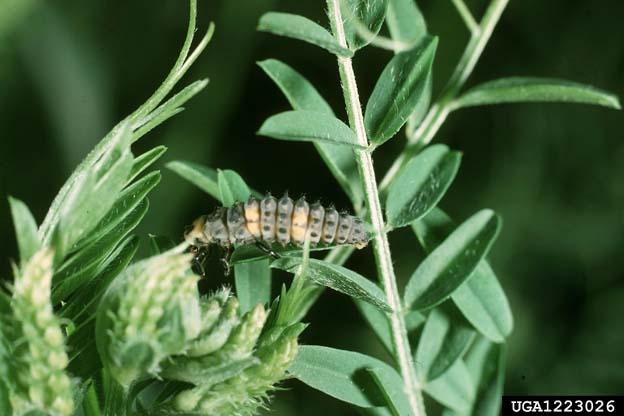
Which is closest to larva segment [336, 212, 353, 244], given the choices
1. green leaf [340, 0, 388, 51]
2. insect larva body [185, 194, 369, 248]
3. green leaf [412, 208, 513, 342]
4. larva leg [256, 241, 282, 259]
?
insect larva body [185, 194, 369, 248]

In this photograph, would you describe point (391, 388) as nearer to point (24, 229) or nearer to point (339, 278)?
point (339, 278)

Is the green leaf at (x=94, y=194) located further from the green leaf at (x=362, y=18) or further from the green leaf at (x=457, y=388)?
the green leaf at (x=457, y=388)

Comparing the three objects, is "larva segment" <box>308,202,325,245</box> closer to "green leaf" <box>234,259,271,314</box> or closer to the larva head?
"green leaf" <box>234,259,271,314</box>

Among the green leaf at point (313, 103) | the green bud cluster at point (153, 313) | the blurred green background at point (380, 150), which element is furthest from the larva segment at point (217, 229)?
the blurred green background at point (380, 150)

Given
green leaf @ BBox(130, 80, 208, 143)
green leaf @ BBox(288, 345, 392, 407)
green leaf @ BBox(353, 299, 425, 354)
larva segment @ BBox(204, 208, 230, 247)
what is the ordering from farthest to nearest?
1. green leaf @ BBox(353, 299, 425, 354)
2. larva segment @ BBox(204, 208, 230, 247)
3. green leaf @ BBox(288, 345, 392, 407)
4. green leaf @ BBox(130, 80, 208, 143)

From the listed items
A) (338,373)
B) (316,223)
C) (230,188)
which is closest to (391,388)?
(338,373)

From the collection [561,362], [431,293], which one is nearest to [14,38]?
[431,293]
